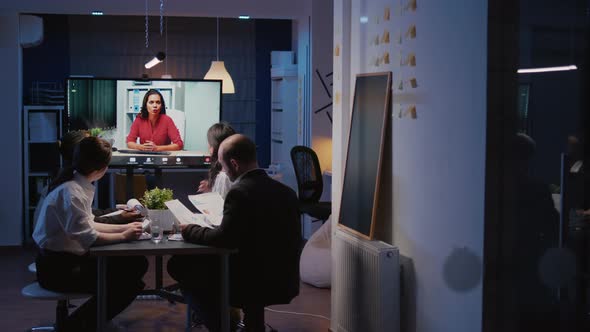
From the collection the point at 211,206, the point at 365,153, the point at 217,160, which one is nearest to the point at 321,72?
the point at 217,160

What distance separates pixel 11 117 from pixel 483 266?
6304mm

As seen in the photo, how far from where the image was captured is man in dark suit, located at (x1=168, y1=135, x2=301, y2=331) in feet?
12.2

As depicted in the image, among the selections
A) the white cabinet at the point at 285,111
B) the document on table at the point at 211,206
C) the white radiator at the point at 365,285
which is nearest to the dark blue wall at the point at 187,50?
the white cabinet at the point at 285,111

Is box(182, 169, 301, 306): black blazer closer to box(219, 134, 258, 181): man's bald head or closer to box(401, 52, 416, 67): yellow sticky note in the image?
box(219, 134, 258, 181): man's bald head

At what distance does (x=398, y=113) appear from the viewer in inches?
162

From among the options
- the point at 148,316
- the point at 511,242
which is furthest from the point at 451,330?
the point at 148,316

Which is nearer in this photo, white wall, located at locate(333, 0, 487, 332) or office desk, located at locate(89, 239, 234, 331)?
white wall, located at locate(333, 0, 487, 332)

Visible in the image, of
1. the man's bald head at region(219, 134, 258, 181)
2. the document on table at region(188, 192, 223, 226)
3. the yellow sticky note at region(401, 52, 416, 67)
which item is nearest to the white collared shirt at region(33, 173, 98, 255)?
the document on table at region(188, 192, 223, 226)

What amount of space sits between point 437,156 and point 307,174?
429cm

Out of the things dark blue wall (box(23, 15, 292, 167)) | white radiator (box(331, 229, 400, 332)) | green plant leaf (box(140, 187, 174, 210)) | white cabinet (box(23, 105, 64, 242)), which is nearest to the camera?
white radiator (box(331, 229, 400, 332))

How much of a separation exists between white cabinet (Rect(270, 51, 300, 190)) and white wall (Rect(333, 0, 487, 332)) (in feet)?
15.4

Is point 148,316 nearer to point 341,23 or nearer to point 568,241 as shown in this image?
point 341,23

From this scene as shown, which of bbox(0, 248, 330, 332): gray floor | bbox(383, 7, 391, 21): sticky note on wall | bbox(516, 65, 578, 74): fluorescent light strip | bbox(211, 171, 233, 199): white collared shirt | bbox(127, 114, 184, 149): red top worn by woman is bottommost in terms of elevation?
bbox(0, 248, 330, 332): gray floor

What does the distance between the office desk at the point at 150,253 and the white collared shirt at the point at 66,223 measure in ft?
0.28
